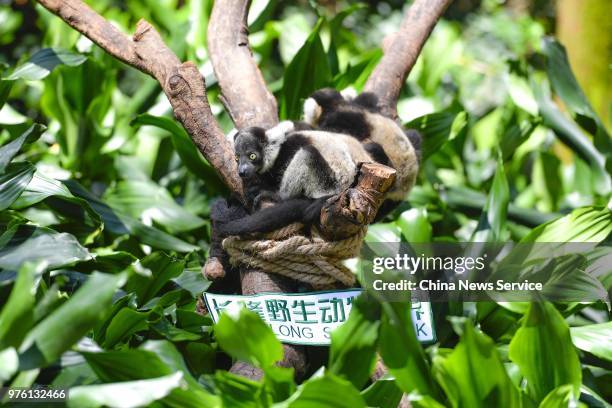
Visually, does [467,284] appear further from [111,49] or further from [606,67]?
[606,67]

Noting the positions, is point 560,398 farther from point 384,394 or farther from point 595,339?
point 595,339

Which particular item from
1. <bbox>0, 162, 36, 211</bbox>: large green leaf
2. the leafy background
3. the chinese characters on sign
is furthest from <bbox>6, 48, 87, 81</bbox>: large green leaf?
the chinese characters on sign

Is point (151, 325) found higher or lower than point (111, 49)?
lower

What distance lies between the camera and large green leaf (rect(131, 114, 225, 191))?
2.17 m

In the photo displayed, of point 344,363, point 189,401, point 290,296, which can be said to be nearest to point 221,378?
point 189,401

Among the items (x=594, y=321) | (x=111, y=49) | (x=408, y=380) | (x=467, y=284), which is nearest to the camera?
(x=408, y=380)

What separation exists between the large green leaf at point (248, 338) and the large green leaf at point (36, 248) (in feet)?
1.48

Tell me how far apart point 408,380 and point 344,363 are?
13cm

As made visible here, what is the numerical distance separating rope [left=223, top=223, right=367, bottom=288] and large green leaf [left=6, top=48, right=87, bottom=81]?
88 cm

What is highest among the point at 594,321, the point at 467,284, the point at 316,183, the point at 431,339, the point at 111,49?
the point at 111,49

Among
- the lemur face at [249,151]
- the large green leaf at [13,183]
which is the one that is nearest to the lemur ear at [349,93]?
the lemur face at [249,151]

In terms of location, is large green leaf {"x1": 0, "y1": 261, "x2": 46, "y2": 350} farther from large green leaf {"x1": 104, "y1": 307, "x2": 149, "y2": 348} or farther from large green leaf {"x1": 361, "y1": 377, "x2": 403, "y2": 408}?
large green leaf {"x1": 361, "y1": 377, "x2": 403, "y2": 408}

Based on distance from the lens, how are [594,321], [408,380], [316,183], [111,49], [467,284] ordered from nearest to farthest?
[408,380]
[316,183]
[111,49]
[467,284]
[594,321]

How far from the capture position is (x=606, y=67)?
3.72 metres
